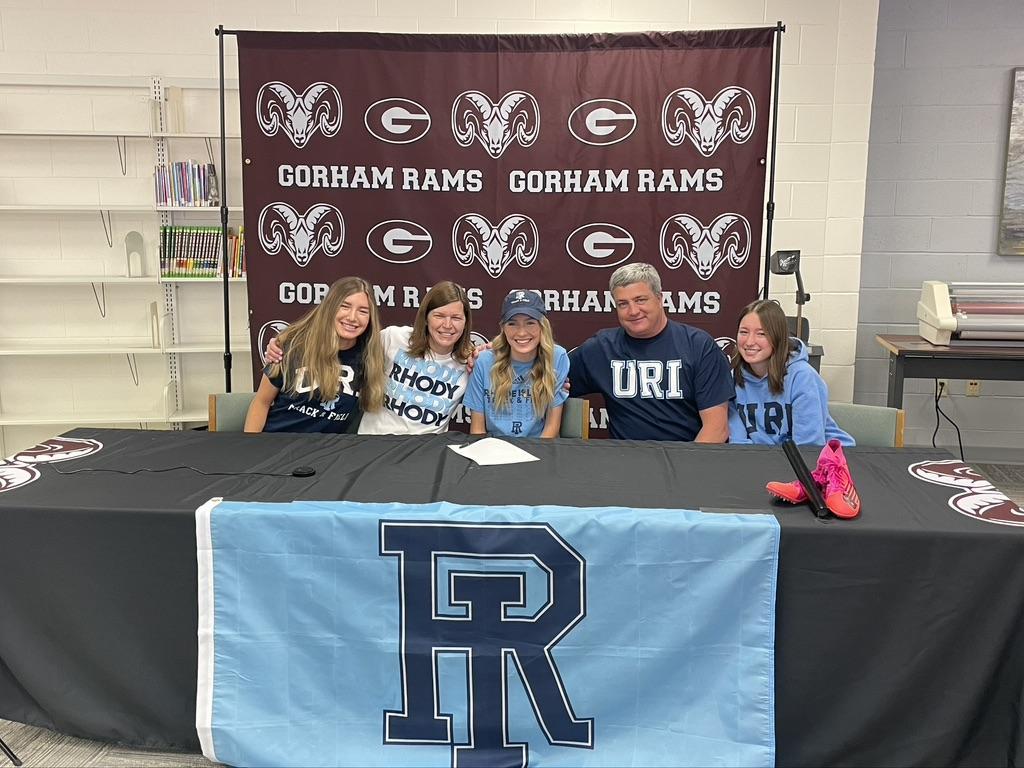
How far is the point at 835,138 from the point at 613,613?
342 cm

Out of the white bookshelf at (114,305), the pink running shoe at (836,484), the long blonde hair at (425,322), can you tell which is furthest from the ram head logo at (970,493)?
the white bookshelf at (114,305)

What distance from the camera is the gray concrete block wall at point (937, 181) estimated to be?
4520mm

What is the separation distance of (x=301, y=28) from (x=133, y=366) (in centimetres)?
205

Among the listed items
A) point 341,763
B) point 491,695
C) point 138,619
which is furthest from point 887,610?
point 138,619

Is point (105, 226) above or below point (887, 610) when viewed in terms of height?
above

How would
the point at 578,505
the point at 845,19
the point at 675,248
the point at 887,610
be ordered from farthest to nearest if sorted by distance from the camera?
the point at 845,19 < the point at 675,248 < the point at 578,505 < the point at 887,610

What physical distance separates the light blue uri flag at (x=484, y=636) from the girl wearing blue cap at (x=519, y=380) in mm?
946

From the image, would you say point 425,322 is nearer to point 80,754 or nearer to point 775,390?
point 775,390

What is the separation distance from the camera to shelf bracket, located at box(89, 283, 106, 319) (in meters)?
4.53

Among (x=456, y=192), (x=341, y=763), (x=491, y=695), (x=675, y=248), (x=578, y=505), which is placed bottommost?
(x=341, y=763)

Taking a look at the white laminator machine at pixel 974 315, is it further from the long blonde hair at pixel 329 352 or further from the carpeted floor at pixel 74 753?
the carpeted floor at pixel 74 753

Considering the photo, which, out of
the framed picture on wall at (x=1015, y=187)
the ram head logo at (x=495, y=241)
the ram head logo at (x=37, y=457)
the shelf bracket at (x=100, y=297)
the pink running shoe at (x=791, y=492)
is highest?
the framed picture on wall at (x=1015, y=187)

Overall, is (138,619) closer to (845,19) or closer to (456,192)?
(456,192)

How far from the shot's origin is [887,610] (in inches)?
70.9
